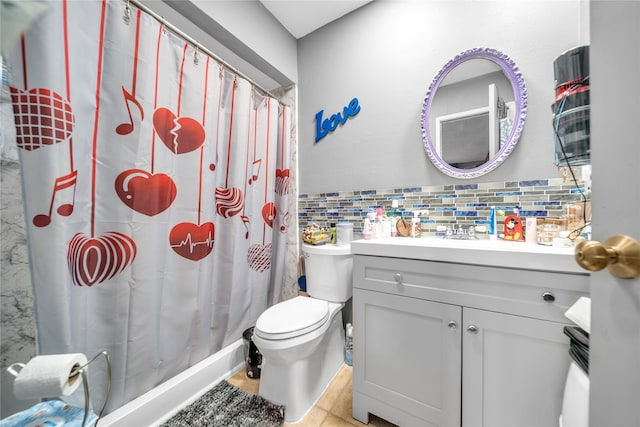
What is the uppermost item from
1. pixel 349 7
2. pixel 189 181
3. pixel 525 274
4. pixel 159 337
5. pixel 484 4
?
pixel 349 7

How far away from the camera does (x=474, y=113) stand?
1.27m

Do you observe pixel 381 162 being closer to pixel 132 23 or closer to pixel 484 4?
pixel 484 4

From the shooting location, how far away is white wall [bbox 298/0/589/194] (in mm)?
1109

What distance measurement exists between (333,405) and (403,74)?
1946 millimetres

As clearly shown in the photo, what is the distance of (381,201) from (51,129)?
1558 millimetres

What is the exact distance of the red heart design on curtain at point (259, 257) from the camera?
160 cm

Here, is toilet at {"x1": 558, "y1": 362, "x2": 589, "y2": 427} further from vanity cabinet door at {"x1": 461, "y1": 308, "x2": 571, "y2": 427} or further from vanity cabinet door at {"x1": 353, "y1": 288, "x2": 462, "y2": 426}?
vanity cabinet door at {"x1": 353, "y1": 288, "x2": 462, "y2": 426}

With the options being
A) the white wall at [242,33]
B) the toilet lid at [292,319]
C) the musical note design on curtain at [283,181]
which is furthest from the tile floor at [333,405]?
the white wall at [242,33]

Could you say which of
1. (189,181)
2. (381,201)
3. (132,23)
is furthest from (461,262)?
(132,23)

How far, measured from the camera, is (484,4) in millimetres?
1226

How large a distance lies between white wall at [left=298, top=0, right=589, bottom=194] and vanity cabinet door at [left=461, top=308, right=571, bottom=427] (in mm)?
757

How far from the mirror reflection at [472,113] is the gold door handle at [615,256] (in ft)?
3.52

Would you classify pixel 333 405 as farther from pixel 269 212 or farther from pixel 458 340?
pixel 269 212

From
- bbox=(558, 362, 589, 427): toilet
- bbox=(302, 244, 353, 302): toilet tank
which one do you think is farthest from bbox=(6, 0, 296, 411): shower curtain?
bbox=(558, 362, 589, 427): toilet
